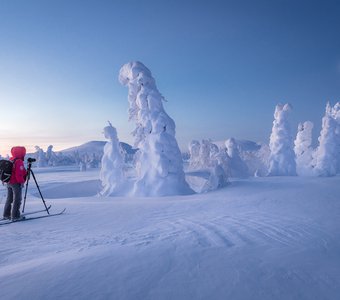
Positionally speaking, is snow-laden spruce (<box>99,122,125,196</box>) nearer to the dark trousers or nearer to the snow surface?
the dark trousers

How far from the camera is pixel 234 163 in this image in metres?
45.2

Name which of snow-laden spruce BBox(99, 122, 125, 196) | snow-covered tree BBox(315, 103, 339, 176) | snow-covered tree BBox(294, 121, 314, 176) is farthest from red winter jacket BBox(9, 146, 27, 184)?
snow-covered tree BBox(294, 121, 314, 176)

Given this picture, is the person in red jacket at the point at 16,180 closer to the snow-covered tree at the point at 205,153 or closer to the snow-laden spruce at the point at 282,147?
the snow-laden spruce at the point at 282,147

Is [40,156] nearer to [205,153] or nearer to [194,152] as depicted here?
[194,152]

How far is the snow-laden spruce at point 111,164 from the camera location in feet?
95.5

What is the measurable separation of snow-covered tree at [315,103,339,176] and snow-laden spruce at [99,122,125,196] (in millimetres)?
30933

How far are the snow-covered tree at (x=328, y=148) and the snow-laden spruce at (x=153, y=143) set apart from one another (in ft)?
102

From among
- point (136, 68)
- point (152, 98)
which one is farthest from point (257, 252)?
point (136, 68)

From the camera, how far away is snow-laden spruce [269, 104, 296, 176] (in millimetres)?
42312

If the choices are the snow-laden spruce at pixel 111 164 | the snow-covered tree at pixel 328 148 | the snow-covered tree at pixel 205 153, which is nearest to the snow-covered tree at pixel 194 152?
the snow-covered tree at pixel 205 153

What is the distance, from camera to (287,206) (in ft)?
31.3

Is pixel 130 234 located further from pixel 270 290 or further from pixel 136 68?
pixel 136 68

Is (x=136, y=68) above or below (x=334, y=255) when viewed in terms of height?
above

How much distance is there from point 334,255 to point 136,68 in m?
19.6
